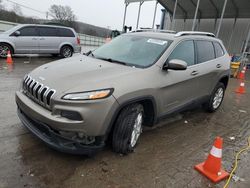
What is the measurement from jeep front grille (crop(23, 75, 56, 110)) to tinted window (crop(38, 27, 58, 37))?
8448 millimetres

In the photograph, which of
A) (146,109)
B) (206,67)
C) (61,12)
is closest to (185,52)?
(206,67)

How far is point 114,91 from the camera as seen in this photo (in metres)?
2.64

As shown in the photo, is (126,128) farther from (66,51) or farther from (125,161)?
(66,51)

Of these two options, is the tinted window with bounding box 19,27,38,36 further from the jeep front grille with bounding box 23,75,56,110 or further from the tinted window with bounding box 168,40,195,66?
the tinted window with bounding box 168,40,195,66

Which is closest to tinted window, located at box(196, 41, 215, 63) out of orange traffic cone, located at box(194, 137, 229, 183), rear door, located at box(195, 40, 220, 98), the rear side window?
rear door, located at box(195, 40, 220, 98)

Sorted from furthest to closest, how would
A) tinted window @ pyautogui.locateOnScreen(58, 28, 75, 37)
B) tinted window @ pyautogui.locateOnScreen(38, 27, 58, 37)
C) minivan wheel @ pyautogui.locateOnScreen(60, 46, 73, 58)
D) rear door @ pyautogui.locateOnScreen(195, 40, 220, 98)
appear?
minivan wheel @ pyautogui.locateOnScreen(60, 46, 73, 58)
tinted window @ pyautogui.locateOnScreen(58, 28, 75, 37)
tinted window @ pyautogui.locateOnScreen(38, 27, 58, 37)
rear door @ pyautogui.locateOnScreen(195, 40, 220, 98)

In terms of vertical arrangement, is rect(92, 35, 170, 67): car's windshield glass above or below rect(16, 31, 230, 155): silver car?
above

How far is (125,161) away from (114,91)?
1.02 m

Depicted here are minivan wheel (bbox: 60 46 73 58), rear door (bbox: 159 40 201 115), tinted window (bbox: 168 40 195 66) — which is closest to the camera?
rear door (bbox: 159 40 201 115)

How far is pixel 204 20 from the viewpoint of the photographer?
64.3 ft

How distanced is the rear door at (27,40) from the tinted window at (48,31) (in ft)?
0.84

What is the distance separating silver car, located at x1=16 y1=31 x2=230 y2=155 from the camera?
2.52 m

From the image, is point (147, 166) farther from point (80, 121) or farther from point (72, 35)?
point (72, 35)

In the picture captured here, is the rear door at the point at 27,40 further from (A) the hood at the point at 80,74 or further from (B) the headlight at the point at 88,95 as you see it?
(B) the headlight at the point at 88,95
